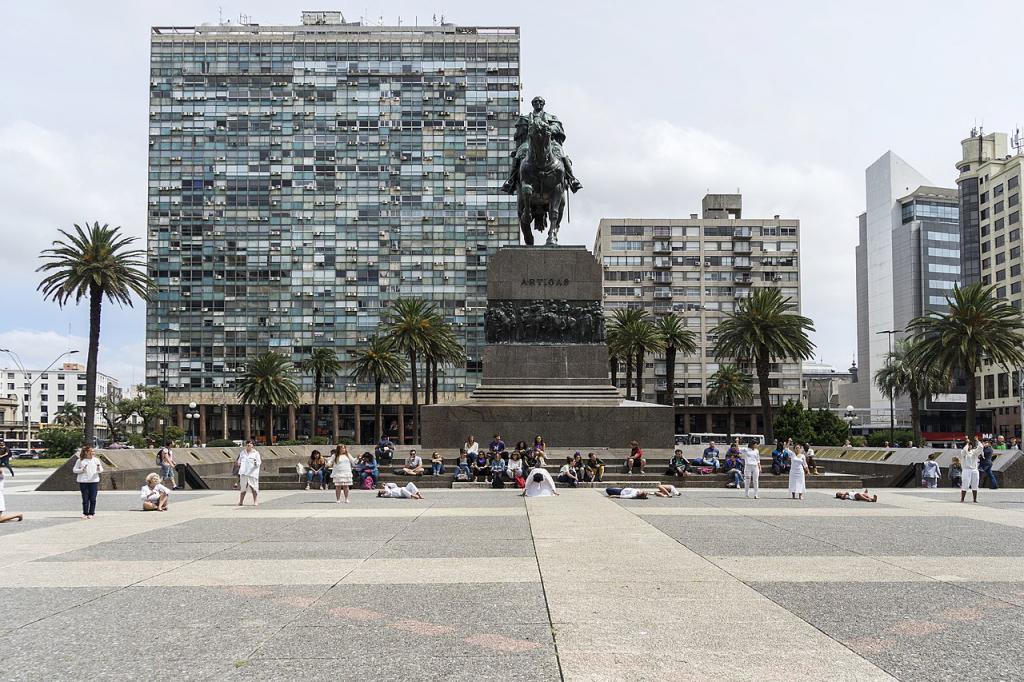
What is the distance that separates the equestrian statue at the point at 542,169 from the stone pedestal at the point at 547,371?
166cm

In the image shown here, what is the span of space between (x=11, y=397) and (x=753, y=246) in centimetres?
13011

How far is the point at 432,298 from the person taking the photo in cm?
10875

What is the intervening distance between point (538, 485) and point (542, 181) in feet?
55.9

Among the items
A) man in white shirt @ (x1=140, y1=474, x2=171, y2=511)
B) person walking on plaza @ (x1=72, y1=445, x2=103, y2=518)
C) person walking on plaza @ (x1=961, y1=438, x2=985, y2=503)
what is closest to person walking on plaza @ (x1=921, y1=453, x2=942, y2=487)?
person walking on plaza @ (x1=961, y1=438, x2=985, y2=503)

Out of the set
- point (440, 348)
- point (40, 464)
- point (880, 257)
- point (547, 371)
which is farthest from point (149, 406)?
point (880, 257)

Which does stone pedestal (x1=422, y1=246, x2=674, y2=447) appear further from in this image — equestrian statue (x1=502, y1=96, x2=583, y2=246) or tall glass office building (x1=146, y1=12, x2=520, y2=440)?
tall glass office building (x1=146, y1=12, x2=520, y2=440)

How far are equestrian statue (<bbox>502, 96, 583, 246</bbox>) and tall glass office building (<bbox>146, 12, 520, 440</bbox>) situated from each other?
233 feet

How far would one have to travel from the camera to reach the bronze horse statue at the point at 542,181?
122 feet

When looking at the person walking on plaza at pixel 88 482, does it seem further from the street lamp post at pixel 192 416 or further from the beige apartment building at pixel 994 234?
the beige apartment building at pixel 994 234

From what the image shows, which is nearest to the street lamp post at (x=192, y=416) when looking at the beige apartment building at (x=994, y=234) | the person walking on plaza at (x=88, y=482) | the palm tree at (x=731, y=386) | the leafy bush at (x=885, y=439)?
the palm tree at (x=731, y=386)

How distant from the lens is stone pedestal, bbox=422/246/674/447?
33.1 m

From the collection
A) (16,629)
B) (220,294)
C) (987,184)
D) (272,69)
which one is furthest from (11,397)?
(16,629)

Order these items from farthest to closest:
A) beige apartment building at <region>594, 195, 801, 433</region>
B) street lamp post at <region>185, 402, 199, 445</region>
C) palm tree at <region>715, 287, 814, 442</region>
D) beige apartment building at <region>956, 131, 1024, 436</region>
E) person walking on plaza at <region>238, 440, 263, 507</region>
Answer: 1. beige apartment building at <region>594, 195, 801, 433</region>
2. beige apartment building at <region>956, 131, 1024, 436</region>
3. street lamp post at <region>185, 402, 199, 445</region>
4. palm tree at <region>715, 287, 814, 442</region>
5. person walking on plaza at <region>238, 440, 263, 507</region>

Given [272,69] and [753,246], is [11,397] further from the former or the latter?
[753,246]
